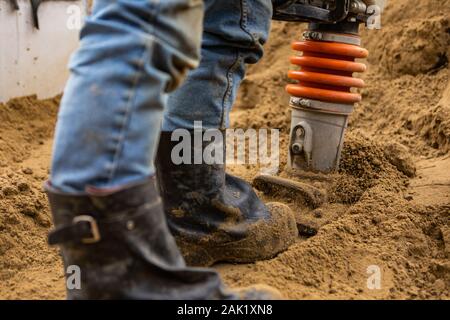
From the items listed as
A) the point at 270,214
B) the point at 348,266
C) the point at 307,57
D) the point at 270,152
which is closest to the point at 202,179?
the point at 270,214

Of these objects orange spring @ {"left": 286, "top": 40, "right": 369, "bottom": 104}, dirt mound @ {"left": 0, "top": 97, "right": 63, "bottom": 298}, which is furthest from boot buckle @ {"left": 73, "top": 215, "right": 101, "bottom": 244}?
orange spring @ {"left": 286, "top": 40, "right": 369, "bottom": 104}

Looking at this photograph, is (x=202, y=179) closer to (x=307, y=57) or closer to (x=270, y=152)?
(x=307, y=57)

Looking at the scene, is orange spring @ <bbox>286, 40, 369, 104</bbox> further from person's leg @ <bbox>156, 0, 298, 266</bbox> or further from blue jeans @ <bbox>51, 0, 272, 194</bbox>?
blue jeans @ <bbox>51, 0, 272, 194</bbox>

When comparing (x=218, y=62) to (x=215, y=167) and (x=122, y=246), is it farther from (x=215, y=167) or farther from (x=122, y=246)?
(x=122, y=246)

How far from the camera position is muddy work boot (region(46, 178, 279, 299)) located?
0.98 meters

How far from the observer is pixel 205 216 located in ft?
4.91

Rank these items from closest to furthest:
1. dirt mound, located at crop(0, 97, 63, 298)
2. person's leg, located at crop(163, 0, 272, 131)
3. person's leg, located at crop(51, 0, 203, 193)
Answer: person's leg, located at crop(51, 0, 203, 193)
person's leg, located at crop(163, 0, 272, 131)
dirt mound, located at crop(0, 97, 63, 298)

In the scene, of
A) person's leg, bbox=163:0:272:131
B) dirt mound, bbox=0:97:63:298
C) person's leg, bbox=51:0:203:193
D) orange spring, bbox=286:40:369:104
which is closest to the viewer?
person's leg, bbox=51:0:203:193

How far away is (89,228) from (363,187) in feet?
4.07

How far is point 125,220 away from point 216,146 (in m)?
0.53

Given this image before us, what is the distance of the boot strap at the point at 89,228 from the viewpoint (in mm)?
978

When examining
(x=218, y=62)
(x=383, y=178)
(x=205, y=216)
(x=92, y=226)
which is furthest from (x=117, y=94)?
(x=383, y=178)

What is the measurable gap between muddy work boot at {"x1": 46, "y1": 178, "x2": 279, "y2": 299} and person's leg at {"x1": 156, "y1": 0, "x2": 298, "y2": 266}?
16.1 inches

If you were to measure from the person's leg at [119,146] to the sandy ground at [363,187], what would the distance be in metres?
0.45
